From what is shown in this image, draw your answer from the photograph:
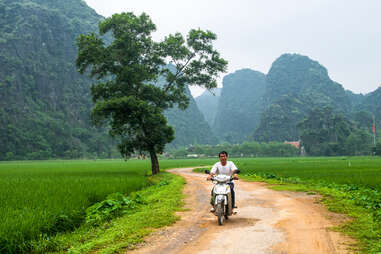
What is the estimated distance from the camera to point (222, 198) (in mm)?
8148

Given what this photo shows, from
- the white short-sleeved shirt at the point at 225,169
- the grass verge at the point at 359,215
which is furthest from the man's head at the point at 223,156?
the grass verge at the point at 359,215

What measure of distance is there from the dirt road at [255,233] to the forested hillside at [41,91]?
91.2 meters

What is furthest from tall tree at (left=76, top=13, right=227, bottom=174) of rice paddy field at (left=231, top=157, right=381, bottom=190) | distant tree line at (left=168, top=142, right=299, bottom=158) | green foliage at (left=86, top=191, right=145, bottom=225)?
distant tree line at (left=168, top=142, right=299, bottom=158)

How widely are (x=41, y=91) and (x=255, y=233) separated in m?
122

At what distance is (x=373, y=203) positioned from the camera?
982 cm

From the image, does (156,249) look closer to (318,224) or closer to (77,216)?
(77,216)

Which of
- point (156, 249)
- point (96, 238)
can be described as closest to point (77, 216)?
point (96, 238)

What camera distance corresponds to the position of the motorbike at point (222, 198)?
25.9 ft

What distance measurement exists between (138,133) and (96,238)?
2036 cm

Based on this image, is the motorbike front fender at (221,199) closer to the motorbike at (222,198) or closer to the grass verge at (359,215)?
the motorbike at (222,198)

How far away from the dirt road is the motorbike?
0.73 ft

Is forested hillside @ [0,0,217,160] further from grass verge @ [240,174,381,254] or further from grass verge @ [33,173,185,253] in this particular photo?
grass verge @ [240,174,381,254]

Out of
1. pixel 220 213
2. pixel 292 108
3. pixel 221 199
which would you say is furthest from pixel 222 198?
pixel 292 108

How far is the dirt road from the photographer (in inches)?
229
